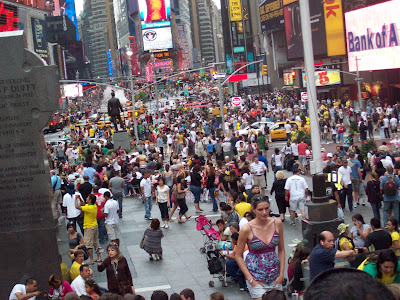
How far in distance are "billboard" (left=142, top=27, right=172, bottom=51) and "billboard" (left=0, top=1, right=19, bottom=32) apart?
12569cm

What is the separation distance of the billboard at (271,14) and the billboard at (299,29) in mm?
9927

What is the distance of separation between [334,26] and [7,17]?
33.5 meters

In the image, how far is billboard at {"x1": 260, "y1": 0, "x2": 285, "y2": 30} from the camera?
89.5m

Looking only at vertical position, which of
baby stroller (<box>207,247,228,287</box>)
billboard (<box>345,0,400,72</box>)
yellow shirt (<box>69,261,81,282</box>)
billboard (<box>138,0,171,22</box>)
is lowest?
baby stroller (<box>207,247,228,287</box>)

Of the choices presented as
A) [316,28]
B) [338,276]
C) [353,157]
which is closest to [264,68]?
[316,28]

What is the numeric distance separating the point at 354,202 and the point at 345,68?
5553 cm

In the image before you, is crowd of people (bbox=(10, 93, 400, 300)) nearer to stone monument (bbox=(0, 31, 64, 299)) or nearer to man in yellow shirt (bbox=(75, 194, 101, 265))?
man in yellow shirt (bbox=(75, 194, 101, 265))

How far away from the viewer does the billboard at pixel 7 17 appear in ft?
196

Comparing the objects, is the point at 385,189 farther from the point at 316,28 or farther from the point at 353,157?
the point at 316,28

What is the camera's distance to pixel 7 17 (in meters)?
60.5

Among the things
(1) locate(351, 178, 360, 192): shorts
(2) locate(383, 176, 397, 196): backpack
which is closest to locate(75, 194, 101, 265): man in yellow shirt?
(2) locate(383, 176, 397, 196): backpack

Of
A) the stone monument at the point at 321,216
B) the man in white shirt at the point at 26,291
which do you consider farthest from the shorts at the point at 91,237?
the stone monument at the point at 321,216

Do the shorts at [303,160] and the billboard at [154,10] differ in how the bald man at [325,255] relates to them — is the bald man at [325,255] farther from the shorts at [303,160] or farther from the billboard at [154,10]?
the billboard at [154,10]

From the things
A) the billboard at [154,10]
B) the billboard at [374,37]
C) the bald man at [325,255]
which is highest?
the billboard at [154,10]
